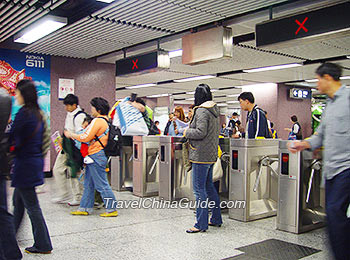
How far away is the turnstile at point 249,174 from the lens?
14.2 ft

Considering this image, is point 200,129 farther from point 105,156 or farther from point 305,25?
point 305,25

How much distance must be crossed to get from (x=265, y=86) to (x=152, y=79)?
3.82 metres

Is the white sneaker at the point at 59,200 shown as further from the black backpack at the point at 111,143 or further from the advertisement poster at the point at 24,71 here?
the advertisement poster at the point at 24,71

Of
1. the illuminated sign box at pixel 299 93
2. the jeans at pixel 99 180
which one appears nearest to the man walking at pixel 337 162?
the jeans at pixel 99 180

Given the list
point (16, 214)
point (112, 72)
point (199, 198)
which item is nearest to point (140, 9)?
point (199, 198)

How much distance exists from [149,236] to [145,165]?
2.25 m

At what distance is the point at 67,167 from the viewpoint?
504cm

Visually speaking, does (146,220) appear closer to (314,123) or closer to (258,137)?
(258,137)

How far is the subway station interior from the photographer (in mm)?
3586

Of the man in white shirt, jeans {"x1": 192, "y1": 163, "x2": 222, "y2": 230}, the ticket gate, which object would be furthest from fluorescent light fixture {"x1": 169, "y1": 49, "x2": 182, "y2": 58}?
jeans {"x1": 192, "y1": 163, "x2": 222, "y2": 230}

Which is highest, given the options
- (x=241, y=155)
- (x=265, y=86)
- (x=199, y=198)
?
(x=265, y=86)

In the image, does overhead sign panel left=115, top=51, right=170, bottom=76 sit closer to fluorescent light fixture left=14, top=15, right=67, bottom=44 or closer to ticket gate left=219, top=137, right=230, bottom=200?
fluorescent light fixture left=14, top=15, right=67, bottom=44

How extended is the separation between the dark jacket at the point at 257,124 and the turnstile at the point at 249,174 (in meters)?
0.09

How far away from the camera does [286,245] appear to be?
3514mm
